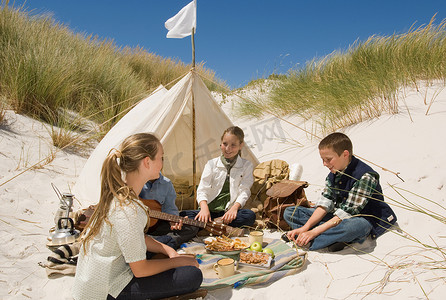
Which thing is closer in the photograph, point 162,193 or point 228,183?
point 162,193

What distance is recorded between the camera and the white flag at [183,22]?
12.8ft

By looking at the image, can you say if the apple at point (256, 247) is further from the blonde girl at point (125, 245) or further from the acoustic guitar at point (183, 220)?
the blonde girl at point (125, 245)

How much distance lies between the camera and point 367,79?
6.23 meters

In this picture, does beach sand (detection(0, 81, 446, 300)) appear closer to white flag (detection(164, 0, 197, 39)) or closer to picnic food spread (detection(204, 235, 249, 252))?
picnic food spread (detection(204, 235, 249, 252))

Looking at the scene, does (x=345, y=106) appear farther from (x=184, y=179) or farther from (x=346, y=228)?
(x=346, y=228)

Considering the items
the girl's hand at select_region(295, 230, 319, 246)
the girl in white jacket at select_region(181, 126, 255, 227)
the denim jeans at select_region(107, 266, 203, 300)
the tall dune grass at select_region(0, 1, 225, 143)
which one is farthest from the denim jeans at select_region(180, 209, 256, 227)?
the tall dune grass at select_region(0, 1, 225, 143)

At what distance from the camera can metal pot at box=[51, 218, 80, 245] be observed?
9.25 feet

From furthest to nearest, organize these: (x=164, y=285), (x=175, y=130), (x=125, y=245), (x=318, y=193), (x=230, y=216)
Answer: (x=175, y=130) < (x=318, y=193) < (x=230, y=216) < (x=164, y=285) < (x=125, y=245)

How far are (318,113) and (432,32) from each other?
2448 mm

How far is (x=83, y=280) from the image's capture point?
1842 millimetres

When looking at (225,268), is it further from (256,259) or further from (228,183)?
(228,183)

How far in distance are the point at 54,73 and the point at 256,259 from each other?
5.33 metres

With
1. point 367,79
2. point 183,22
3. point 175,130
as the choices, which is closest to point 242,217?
point 175,130

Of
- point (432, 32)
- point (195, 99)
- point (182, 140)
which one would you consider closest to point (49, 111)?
point (182, 140)
